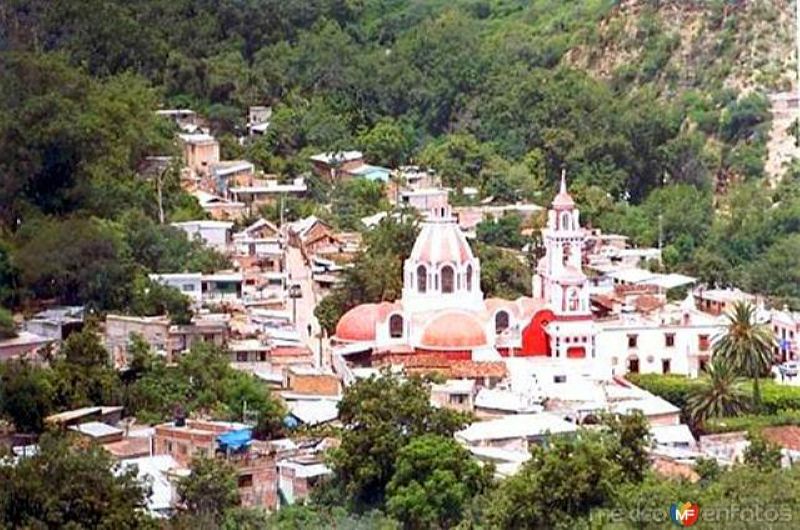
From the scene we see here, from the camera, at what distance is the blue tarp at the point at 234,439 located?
8.69 metres

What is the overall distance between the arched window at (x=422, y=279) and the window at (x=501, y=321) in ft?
1.07

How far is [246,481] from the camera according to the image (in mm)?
8453

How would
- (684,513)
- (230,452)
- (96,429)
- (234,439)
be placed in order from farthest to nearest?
1. (96,429)
2. (234,439)
3. (230,452)
4. (684,513)

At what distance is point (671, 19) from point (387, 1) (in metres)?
2.65

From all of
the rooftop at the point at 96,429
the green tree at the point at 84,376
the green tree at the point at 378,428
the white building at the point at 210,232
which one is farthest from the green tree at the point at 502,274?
the rooftop at the point at 96,429

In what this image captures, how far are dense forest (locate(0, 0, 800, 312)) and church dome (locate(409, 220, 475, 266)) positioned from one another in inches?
47.0

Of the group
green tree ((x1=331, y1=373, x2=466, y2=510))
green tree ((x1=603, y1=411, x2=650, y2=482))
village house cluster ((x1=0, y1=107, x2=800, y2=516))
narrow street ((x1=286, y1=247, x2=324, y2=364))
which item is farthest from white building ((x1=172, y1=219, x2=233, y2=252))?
green tree ((x1=603, y1=411, x2=650, y2=482))

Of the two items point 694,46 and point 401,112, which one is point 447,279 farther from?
point 694,46

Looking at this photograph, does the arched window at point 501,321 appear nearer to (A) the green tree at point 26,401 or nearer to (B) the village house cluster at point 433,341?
(B) the village house cluster at point 433,341

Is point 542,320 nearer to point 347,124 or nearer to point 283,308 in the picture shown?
point 283,308

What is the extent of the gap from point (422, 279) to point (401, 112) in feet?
20.1

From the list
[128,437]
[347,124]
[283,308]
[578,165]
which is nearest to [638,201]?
[578,165]

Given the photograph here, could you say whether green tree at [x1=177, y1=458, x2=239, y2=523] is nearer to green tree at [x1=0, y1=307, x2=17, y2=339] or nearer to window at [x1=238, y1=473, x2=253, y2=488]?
window at [x1=238, y1=473, x2=253, y2=488]

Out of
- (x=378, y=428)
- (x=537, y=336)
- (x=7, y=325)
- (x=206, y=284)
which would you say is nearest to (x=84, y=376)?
(x=7, y=325)
